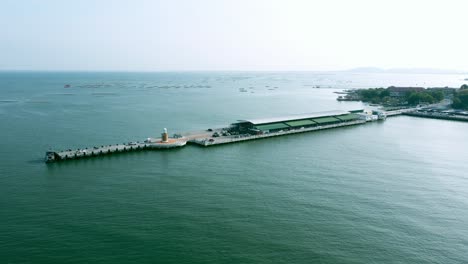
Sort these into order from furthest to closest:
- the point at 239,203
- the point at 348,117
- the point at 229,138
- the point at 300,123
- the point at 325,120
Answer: the point at 348,117 → the point at 325,120 → the point at 300,123 → the point at 229,138 → the point at 239,203

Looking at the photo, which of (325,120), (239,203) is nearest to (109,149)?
(239,203)

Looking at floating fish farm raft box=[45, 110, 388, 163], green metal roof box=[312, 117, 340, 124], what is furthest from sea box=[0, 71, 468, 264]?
green metal roof box=[312, 117, 340, 124]

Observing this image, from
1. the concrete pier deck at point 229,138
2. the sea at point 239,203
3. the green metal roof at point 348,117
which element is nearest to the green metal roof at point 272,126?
the concrete pier deck at point 229,138

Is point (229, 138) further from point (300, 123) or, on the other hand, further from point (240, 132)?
point (300, 123)

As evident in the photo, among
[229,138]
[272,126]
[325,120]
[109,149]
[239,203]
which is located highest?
[325,120]

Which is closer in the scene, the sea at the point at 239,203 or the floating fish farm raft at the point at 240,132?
the sea at the point at 239,203

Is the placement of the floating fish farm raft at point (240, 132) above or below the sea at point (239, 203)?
above

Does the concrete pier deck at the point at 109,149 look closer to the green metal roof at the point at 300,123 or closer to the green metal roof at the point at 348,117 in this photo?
the green metal roof at the point at 300,123

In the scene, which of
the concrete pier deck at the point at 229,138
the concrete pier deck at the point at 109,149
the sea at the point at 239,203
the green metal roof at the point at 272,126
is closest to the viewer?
the sea at the point at 239,203

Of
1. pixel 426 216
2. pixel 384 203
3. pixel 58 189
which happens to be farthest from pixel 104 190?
pixel 426 216
